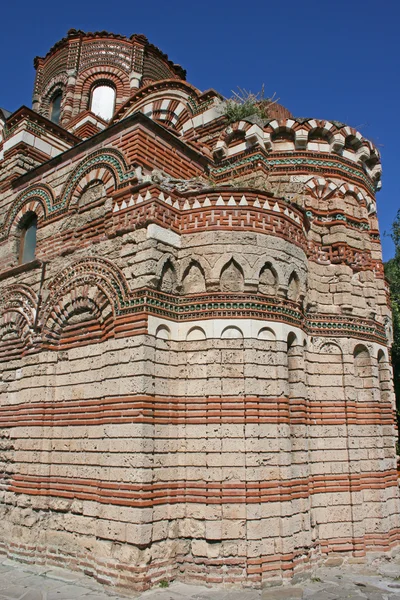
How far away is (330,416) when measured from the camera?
7.64m

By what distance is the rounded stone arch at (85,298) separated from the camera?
22.7ft

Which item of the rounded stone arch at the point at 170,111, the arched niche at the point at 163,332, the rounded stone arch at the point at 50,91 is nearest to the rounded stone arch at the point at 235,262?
the arched niche at the point at 163,332

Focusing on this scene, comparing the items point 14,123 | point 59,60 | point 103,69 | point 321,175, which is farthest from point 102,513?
point 59,60

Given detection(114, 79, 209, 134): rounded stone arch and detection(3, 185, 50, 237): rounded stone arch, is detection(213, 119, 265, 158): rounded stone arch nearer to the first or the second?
detection(114, 79, 209, 134): rounded stone arch

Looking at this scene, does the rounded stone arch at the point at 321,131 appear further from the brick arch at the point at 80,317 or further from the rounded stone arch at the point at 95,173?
the brick arch at the point at 80,317

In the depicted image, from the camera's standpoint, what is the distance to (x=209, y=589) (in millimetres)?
5801

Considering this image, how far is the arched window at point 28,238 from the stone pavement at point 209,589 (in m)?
5.03

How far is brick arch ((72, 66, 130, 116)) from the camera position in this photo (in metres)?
16.6

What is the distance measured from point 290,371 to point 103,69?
13.9 metres

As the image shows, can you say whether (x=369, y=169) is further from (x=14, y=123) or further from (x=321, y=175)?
(x=14, y=123)

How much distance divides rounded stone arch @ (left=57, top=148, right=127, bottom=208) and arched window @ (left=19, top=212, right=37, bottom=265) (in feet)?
3.55

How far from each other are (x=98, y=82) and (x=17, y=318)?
11419 millimetres

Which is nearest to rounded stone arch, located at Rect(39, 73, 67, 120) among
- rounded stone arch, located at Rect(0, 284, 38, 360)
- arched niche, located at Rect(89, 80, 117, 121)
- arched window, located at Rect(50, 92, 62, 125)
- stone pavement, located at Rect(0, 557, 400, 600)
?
arched window, located at Rect(50, 92, 62, 125)

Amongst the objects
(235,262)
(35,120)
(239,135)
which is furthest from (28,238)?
(235,262)
